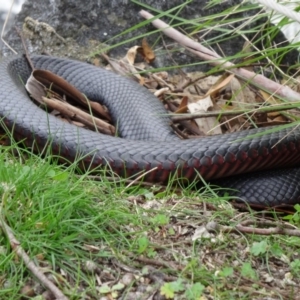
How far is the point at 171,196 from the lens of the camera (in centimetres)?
337

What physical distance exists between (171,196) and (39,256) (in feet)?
3.14

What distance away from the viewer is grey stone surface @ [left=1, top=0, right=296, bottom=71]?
17.7 ft

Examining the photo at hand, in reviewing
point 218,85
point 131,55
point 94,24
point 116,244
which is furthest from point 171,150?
point 94,24

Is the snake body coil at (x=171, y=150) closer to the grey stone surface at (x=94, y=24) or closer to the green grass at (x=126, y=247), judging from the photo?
the green grass at (x=126, y=247)

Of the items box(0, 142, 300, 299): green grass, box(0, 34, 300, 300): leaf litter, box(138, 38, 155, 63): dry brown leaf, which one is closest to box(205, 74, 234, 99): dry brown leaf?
box(138, 38, 155, 63): dry brown leaf

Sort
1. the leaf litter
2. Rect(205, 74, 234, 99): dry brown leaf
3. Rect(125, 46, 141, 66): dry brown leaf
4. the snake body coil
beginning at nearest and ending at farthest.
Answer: the leaf litter
the snake body coil
Rect(205, 74, 234, 99): dry brown leaf
Rect(125, 46, 141, 66): dry brown leaf

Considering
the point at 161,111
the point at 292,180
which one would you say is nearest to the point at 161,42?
the point at 161,111

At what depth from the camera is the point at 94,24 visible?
5.46 m

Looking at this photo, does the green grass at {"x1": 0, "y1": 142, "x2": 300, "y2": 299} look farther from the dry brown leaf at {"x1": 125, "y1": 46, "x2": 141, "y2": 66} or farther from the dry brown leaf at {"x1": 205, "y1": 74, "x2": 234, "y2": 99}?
the dry brown leaf at {"x1": 125, "y1": 46, "x2": 141, "y2": 66}

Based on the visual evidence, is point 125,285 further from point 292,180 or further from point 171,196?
point 292,180

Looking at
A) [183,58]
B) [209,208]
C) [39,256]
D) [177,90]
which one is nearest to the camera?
[39,256]

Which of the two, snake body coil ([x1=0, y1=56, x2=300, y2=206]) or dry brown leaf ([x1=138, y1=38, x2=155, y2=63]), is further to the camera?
dry brown leaf ([x1=138, y1=38, x2=155, y2=63])

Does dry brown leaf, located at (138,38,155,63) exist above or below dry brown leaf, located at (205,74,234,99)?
above

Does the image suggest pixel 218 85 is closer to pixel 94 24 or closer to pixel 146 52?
pixel 146 52
